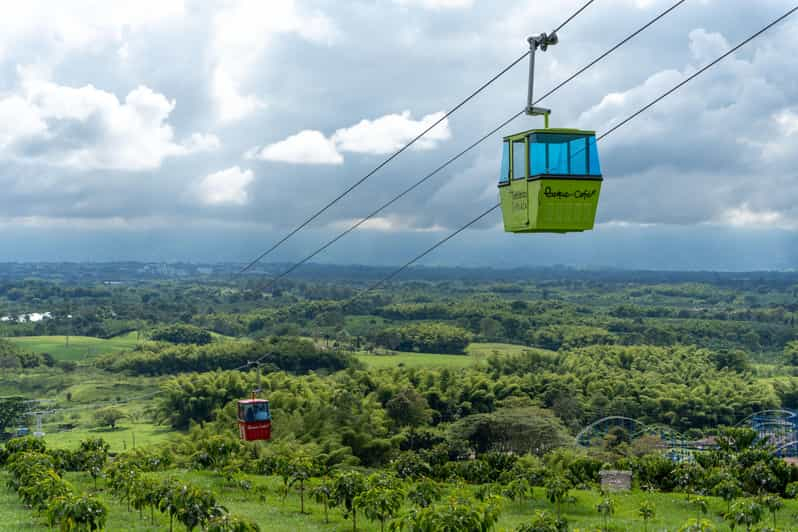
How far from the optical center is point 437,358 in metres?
115

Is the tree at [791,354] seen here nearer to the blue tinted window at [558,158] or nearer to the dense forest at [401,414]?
the dense forest at [401,414]

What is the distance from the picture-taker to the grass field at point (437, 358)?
4050 inches

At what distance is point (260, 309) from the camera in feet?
587

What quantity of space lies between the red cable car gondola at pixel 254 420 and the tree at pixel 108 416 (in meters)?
48.9

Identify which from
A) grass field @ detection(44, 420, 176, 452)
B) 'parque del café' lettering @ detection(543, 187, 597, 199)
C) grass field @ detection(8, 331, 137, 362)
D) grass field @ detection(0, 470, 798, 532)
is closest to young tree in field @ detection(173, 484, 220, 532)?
grass field @ detection(0, 470, 798, 532)

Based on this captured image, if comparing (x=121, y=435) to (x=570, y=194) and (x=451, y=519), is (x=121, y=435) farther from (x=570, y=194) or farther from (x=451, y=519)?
(x=570, y=194)

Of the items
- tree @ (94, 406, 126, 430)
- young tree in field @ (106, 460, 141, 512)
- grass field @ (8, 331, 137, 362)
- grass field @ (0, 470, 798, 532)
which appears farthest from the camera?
grass field @ (8, 331, 137, 362)

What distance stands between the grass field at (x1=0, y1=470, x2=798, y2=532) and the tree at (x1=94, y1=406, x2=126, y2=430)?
44731mm

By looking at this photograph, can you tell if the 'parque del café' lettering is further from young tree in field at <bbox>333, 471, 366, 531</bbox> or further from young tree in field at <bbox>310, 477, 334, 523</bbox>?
young tree in field at <bbox>310, 477, 334, 523</bbox>

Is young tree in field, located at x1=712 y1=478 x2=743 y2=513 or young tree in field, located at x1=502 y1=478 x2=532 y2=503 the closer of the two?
young tree in field, located at x1=712 y1=478 x2=743 y2=513

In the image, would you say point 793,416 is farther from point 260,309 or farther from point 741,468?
point 260,309

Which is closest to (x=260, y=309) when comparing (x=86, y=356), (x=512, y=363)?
(x=86, y=356)

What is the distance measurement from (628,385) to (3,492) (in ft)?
208

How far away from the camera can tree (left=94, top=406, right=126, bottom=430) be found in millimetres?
72375
